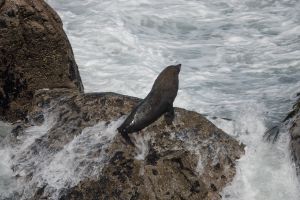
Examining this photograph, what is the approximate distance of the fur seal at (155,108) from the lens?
6.88 metres

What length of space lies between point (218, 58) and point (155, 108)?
621 centimetres

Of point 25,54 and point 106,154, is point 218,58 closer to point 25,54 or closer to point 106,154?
point 25,54

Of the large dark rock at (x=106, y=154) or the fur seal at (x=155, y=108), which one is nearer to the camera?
the large dark rock at (x=106, y=154)

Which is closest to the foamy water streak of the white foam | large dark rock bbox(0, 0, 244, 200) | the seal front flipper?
large dark rock bbox(0, 0, 244, 200)

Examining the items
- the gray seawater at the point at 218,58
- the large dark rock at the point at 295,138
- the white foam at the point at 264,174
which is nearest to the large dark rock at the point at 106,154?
the white foam at the point at 264,174

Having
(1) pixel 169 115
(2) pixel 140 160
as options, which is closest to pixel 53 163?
(2) pixel 140 160

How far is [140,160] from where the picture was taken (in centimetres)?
665

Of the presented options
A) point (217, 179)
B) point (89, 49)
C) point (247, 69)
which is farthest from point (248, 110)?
point (89, 49)

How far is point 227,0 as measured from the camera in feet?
59.5

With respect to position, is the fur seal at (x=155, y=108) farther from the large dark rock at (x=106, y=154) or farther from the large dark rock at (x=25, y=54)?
the large dark rock at (x=25, y=54)

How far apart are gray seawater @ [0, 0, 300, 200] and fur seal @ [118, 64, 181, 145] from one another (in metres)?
1.09

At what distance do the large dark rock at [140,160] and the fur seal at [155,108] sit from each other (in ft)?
0.29

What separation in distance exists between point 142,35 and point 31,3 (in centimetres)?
630

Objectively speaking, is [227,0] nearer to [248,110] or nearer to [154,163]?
[248,110]
